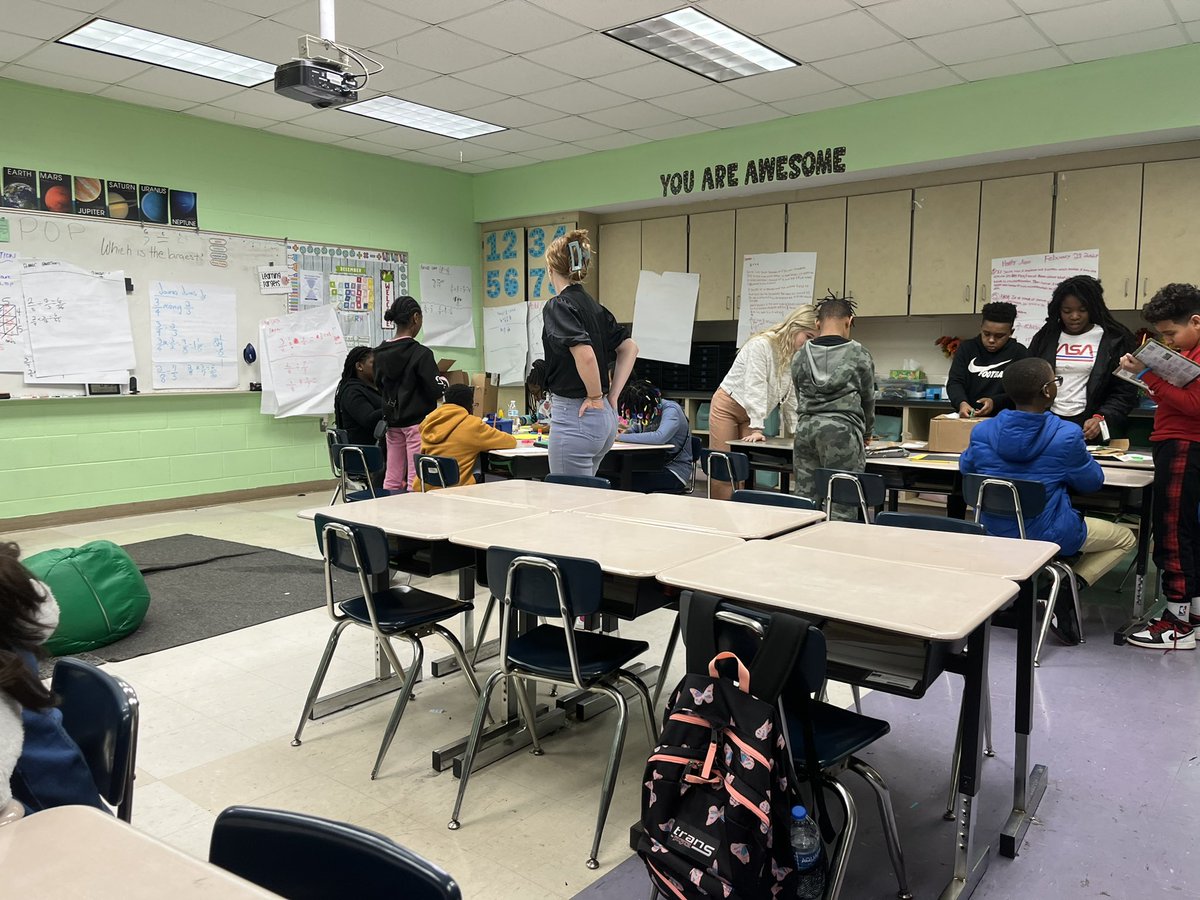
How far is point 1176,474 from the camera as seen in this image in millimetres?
3418

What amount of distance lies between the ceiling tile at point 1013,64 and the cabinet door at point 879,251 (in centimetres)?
105

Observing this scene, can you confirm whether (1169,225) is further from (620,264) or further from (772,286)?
(620,264)

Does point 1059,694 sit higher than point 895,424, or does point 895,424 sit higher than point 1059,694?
point 895,424

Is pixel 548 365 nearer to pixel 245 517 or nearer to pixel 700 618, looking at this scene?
pixel 700 618

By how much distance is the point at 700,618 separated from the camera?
174cm

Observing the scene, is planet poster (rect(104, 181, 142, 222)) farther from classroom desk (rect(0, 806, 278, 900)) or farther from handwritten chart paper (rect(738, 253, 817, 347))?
classroom desk (rect(0, 806, 278, 900))

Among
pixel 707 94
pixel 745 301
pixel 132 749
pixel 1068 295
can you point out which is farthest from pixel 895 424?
pixel 132 749

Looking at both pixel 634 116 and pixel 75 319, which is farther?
pixel 634 116

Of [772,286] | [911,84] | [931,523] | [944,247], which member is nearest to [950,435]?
[931,523]

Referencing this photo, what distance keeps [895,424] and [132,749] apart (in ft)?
20.2

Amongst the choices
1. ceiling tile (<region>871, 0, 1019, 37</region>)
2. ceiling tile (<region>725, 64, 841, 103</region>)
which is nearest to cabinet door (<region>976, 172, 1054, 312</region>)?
ceiling tile (<region>725, 64, 841, 103</region>)

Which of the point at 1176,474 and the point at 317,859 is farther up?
the point at 1176,474

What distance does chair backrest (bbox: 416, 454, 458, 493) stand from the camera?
4.27 meters

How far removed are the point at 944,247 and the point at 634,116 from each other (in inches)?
101
